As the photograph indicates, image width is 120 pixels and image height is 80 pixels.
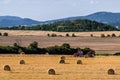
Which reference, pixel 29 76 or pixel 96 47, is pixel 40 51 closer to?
pixel 96 47

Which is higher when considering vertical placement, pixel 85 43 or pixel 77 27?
pixel 77 27

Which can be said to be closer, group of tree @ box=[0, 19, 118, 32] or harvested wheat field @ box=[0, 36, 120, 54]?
harvested wheat field @ box=[0, 36, 120, 54]

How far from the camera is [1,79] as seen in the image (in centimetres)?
2905

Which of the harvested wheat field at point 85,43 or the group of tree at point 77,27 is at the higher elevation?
the group of tree at point 77,27

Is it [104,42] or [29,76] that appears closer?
[29,76]

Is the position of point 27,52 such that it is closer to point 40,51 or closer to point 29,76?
point 40,51

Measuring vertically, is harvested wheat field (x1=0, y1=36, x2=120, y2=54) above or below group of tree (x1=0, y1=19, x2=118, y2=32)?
below

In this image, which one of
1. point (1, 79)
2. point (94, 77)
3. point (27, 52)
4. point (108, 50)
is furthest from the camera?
point (108, 50)

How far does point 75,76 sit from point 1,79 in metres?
5.89

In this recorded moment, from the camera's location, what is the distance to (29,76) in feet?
104

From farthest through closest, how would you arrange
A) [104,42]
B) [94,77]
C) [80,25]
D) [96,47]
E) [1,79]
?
[80,25] < [104,42] < [96,47] < [94,77] < [1,79]

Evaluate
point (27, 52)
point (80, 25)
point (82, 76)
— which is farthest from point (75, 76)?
point (80, 25)

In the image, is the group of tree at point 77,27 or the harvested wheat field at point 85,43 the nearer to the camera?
the harvested wheat field at point 85,43

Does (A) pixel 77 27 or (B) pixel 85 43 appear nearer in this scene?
(B) pixel 85 43
